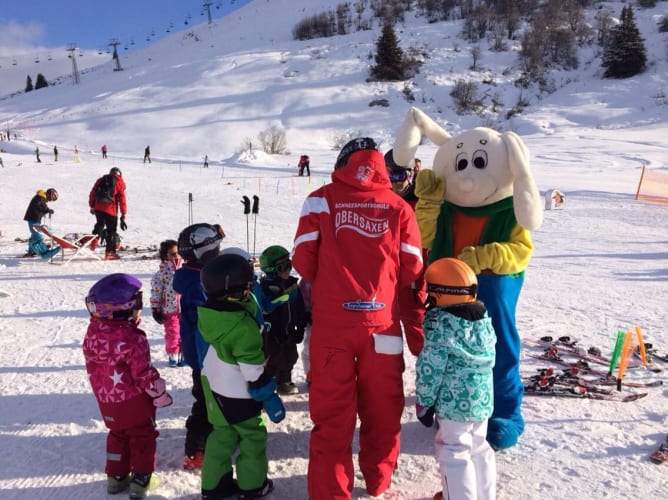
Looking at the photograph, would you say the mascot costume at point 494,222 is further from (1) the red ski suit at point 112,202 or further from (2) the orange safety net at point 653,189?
(2) the orange safety net at point 653,189

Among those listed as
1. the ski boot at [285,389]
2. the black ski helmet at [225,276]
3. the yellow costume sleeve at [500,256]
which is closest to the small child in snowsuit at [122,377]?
the black ski helmet at [225,276]

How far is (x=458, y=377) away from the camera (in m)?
2.48

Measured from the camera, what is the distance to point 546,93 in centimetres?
4647

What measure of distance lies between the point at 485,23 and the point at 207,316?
62.4 m

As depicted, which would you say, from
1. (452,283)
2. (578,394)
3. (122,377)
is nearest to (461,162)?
(452,283)

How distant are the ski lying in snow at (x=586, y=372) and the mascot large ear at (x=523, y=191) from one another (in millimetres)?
1794

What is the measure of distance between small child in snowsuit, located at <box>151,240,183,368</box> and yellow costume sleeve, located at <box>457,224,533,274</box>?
255cm

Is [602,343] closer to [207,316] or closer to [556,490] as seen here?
[556,490]

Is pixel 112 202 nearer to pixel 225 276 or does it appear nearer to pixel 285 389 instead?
pixel 285 389

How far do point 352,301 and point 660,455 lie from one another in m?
2.18

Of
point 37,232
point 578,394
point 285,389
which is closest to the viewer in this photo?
point 578,394

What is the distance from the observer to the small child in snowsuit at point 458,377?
8.01ft

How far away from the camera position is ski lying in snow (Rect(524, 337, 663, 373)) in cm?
437

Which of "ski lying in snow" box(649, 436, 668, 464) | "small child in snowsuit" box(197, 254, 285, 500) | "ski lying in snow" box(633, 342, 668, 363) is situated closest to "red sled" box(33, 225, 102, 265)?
"small child in snowsuit" box(197, 254, 285, 500)
